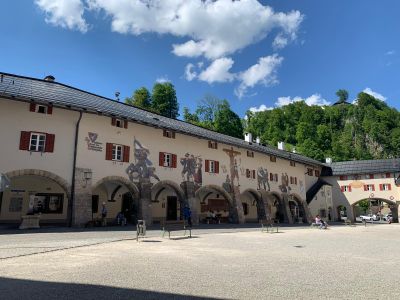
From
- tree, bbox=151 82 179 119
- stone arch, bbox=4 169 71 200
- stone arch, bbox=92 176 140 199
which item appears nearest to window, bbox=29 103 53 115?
stone arch, bbox=4 169 71 200

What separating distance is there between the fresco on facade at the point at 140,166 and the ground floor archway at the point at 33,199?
4584mm

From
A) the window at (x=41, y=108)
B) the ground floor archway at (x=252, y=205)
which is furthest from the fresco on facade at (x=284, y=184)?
the window at (x=41, y=108)

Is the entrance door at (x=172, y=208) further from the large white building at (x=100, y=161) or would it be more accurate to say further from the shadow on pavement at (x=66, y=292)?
the shadow on pavement at (x=66, y=292)

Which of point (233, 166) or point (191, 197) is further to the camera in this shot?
point (233, 166)

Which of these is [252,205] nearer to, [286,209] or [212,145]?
[286,209]

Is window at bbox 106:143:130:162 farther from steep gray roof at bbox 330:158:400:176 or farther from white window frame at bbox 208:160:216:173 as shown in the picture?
steep gray roof at bbox 330:158:400:176

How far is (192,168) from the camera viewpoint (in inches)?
1114

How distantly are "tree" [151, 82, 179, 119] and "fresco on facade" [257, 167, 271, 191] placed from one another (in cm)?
2402

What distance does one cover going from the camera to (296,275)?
25.6 feet

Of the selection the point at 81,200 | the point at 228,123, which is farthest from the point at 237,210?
the point at 228,123

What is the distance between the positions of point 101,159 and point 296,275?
17.1 meters

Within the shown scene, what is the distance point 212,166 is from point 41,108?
15005mm

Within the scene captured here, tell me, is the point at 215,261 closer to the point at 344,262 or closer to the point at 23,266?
the point at 344,262

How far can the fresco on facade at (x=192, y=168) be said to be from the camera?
27.6 metres
